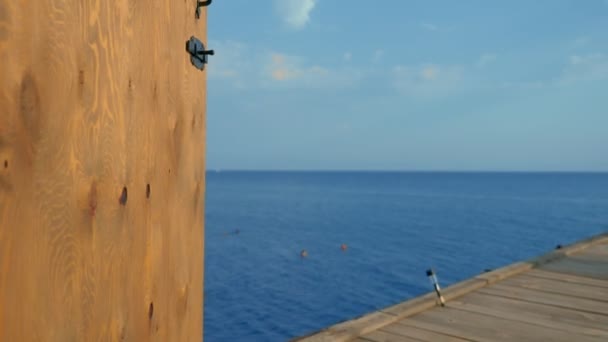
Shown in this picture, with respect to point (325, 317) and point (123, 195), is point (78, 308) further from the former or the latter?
point (325, 317)

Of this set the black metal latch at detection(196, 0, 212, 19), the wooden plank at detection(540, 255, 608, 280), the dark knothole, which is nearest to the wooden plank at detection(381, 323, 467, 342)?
the dark knothole

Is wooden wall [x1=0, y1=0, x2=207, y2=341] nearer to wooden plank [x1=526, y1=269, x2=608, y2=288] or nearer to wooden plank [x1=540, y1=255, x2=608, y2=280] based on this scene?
wooden plank [x1=526, y1=269, x2=608, y2=288]

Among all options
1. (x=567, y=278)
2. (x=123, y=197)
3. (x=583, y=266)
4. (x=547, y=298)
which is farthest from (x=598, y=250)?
(x=123, y=197)

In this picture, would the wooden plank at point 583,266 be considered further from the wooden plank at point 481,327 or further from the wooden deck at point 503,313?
the wooden plank at point 481,327

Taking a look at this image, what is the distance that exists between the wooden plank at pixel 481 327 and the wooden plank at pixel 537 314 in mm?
125

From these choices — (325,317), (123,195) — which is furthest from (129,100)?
(325,317)

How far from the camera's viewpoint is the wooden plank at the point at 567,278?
506 cm

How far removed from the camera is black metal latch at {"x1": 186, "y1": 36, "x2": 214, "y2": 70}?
7.08ft

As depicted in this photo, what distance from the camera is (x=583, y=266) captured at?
591cm

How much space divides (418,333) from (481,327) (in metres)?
0.57

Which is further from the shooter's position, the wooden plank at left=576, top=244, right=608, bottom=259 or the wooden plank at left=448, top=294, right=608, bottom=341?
the wooden plank at left=576, top=244, right=608, bottom=259

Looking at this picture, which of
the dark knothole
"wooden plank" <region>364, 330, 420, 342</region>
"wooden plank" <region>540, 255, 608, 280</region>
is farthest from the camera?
"wooden plank" <region>540, 255, 608, 280</region>

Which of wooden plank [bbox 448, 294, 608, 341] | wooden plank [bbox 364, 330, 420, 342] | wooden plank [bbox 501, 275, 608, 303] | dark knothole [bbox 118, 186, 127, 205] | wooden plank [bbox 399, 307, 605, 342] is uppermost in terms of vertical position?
dark knothole [bbox 118, 186, 127, 205]

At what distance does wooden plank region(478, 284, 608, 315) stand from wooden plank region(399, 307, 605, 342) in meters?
0.80
